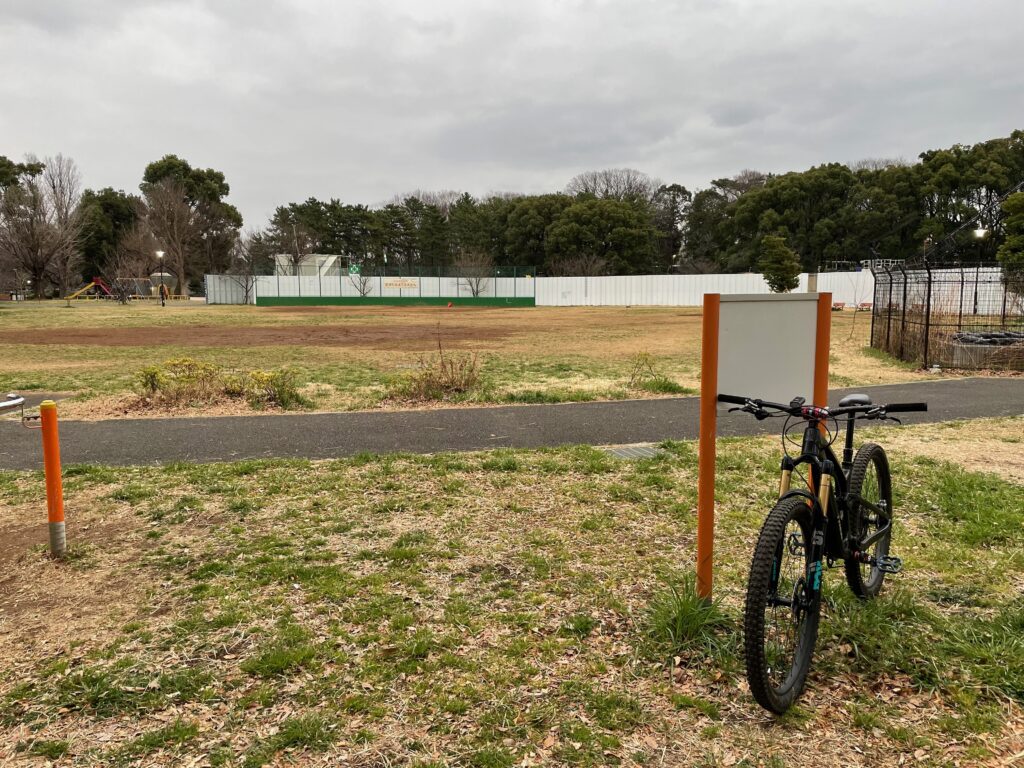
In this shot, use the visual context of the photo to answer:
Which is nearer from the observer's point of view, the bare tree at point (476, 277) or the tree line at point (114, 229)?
the tree line at point (114, 229)

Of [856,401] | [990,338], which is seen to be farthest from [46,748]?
[990,338]

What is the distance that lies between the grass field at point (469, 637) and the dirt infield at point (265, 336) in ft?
52.7

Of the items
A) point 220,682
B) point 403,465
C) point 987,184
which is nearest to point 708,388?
point 220,682

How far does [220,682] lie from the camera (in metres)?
2.71

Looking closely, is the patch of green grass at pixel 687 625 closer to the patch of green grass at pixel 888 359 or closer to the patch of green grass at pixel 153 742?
the patch of green grass at pixel 153 742

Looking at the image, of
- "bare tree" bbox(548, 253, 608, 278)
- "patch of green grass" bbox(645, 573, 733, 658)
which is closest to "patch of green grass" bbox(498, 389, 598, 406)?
"patch of green grass" bbox(645, 573, 733, 658)

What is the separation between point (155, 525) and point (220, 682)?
2.18 metres

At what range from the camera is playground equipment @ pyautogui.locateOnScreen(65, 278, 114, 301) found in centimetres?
6093

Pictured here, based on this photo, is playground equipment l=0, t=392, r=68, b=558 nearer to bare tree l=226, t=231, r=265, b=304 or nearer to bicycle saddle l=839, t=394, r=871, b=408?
bicycle saddle l=839, t=394, r=871, b=408

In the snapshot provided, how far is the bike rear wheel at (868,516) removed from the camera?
306 centimetres

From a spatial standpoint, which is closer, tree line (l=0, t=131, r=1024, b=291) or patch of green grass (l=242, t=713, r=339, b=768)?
patch of green grass (l=242, t=713, r=339, b=768)

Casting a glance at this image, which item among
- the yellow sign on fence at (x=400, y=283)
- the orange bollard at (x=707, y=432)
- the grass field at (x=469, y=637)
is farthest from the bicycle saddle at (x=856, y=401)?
the yellow sign on fence at (x=400, y=283)

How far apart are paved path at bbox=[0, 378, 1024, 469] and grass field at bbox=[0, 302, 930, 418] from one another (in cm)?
87

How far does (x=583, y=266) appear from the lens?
64.8 meters
